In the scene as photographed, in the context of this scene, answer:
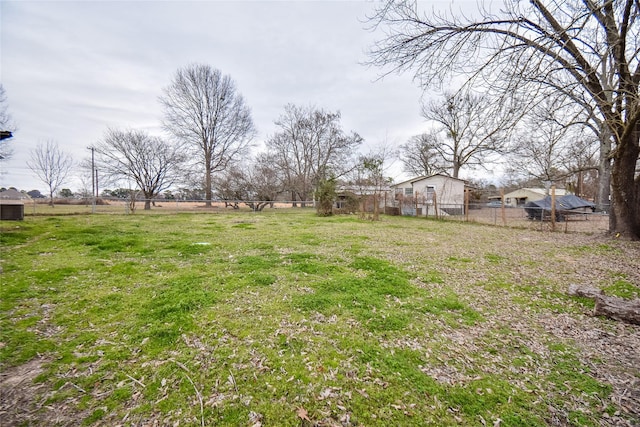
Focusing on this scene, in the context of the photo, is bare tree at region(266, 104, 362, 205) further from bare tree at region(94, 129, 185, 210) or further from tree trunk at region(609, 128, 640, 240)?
tree trunk at region(609, 128, 640, 240)

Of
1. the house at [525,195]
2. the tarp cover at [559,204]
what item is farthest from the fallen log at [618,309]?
the house at [525,195]

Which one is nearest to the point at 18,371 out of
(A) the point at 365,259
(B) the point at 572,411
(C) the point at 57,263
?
(C) the point at 57,263

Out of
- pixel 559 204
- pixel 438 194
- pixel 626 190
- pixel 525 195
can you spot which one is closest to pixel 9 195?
pixel 626 190

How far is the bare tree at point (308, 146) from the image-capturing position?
27.0m

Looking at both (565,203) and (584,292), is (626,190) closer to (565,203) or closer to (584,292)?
(584,292)

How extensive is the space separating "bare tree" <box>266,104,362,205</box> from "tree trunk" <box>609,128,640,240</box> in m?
20.7

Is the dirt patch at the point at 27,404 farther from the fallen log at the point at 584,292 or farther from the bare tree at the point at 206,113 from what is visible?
the bare tree at the point at 206,113

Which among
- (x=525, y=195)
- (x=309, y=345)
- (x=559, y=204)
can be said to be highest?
(x=525, y=195)

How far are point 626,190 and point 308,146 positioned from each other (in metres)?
24.1

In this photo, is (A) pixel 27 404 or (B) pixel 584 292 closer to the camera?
(A) pixel 27 404

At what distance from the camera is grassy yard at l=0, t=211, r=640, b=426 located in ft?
5.69

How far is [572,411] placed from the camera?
1764 mm

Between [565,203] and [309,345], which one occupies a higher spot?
[565,203]

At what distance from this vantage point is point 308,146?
90.9 feet
